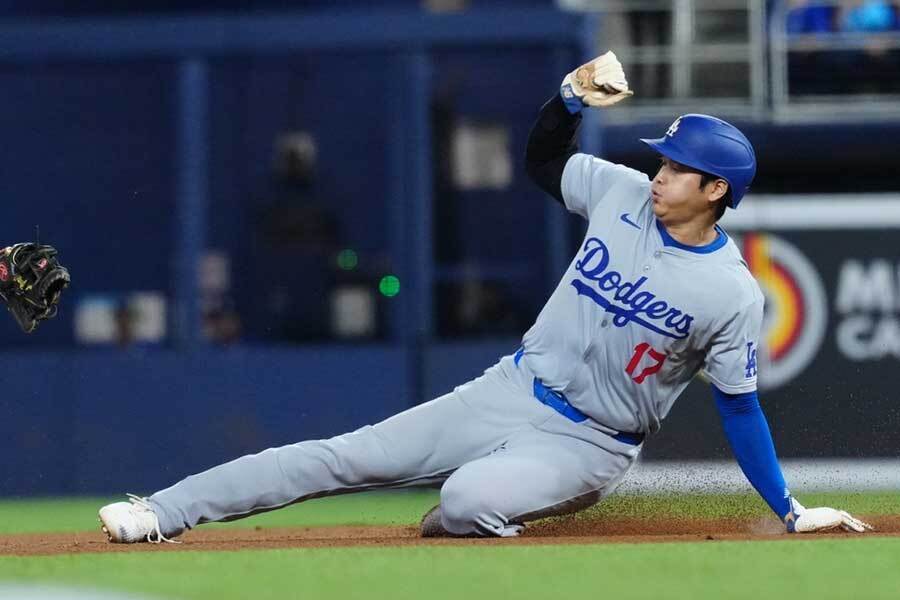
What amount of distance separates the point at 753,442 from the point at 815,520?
0.35 m

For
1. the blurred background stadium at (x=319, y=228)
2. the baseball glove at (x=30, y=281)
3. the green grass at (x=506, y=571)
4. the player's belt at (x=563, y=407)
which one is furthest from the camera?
the blurred background stadium at (x=319, y=228)

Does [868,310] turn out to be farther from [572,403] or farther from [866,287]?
[572,403]

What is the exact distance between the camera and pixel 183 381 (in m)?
9.49

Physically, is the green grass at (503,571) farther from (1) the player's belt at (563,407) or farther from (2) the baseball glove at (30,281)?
(2) the baseball glove at (30,281)

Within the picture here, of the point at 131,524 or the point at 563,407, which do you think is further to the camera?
the point at 563,407

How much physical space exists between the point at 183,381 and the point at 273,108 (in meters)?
1.72

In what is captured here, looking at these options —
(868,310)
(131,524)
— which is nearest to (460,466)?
(131,524)

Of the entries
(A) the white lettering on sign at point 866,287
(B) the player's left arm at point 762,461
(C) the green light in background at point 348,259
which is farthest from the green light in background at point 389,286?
(B) the player's left arm at point 762,461

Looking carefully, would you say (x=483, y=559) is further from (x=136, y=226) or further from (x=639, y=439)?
(x=136, y=226)

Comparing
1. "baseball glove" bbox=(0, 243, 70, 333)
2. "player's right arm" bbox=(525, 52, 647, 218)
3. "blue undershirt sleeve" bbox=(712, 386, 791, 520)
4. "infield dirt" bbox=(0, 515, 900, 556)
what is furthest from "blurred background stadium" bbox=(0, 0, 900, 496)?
"blue undershirt sleeve" bbox=(712, 386, 791, 520)

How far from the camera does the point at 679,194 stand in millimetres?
5312

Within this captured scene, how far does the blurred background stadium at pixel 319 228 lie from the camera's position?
955 centimetres

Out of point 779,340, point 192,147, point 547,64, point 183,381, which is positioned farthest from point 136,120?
point 779,340

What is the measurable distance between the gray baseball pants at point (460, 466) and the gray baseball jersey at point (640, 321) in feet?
0.43
